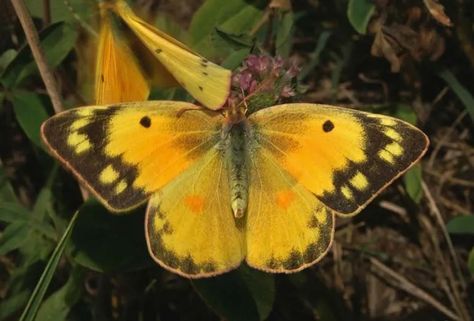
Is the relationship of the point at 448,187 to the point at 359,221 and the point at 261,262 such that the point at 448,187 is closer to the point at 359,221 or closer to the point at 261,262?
the point at 359,221

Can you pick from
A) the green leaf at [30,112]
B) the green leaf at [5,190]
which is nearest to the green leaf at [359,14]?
the green leaf at [30,112]

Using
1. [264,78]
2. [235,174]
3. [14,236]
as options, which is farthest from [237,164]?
[14,236]

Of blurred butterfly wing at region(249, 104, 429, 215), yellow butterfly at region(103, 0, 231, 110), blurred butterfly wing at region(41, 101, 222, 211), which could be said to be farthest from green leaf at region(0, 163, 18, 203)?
blurred butterfly wing at region(249, 104, 429, 215)

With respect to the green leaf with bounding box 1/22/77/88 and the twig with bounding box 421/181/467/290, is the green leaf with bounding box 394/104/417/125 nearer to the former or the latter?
the twig with bounding box 421/181/467/290

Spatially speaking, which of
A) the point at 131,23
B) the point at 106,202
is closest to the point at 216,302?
the point at 106,202

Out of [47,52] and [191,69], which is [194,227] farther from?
[47,52]

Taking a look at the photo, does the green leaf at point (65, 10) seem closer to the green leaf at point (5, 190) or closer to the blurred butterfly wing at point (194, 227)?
the green leaf at point (5, 190)

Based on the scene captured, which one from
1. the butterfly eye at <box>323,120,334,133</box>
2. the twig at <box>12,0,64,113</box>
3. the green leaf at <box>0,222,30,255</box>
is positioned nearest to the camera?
the butterfly eye at <box>323,120,334,133</box>

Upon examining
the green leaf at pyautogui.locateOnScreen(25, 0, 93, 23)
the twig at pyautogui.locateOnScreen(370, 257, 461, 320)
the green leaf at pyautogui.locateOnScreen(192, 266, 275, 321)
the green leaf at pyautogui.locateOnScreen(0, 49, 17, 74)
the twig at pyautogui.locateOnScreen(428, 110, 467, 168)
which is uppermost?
the green leaf at pyautogui.locateOnScreen(25, 0, 93, 23)
